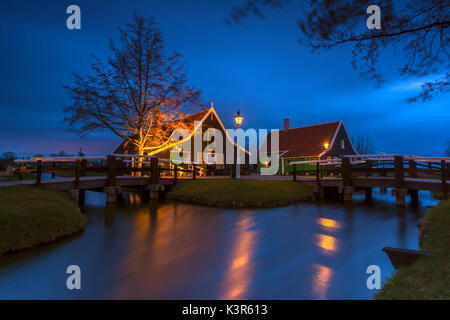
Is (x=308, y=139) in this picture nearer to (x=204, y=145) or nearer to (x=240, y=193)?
(x=204, y=145)

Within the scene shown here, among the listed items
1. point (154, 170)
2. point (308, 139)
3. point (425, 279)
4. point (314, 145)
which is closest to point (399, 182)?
point (425, 279)

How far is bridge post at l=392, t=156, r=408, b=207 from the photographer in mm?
11141

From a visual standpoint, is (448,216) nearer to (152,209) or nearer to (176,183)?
(152,209)

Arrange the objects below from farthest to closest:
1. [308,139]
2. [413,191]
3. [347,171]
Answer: [308,139]
[347,171]
[413,191]

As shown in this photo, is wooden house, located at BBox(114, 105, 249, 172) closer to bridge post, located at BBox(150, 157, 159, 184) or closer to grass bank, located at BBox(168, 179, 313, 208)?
bridge post, located at BBox(150, 157, 159, 184)

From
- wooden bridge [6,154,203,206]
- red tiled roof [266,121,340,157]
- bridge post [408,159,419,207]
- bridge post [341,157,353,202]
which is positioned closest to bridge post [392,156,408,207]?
bridge post [408,159,419,207]

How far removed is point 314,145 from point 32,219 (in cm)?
2687

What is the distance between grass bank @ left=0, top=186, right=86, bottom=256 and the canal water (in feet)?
1.07

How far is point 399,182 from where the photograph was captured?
11.3 meters

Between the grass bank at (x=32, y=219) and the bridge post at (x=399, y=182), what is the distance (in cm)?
1313

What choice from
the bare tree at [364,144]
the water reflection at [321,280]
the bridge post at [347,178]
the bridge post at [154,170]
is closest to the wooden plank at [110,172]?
the bridge post at [154,170]

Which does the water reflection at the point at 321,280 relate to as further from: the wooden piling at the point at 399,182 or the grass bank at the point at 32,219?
the wooden piling at the point at 399,182
